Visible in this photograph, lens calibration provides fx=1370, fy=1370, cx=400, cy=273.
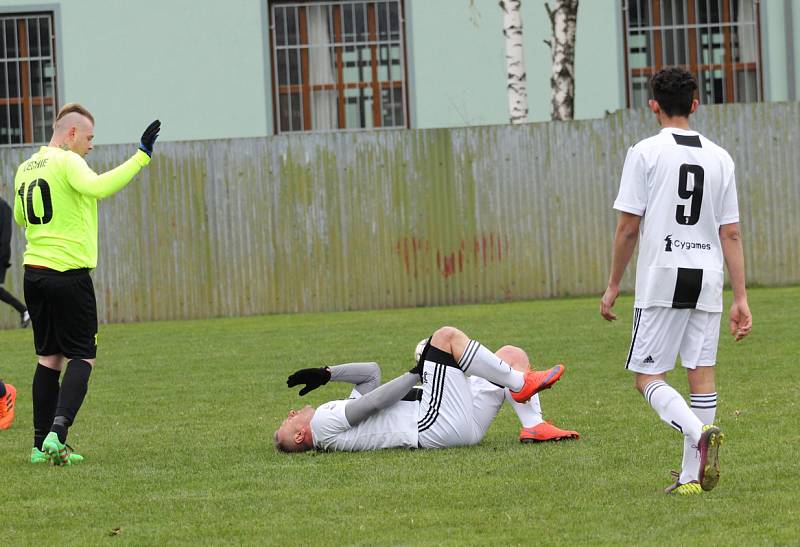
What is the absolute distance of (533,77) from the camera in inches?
977

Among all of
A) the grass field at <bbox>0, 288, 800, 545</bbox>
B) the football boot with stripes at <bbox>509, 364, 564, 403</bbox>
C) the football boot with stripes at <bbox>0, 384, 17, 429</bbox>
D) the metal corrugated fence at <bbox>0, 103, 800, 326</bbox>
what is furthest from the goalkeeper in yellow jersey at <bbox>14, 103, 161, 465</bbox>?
the metal corrugated fence at <bbox>0, 103, 800, 326</bbox>

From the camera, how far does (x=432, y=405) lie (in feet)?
26.1

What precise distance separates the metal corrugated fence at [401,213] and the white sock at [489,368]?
1262 centimetres

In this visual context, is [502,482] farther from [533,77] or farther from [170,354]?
[533,77]

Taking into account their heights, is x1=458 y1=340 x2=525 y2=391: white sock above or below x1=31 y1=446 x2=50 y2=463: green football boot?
above

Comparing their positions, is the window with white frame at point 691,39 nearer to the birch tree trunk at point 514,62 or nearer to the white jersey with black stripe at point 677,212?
the birch tree trunk at point 514,62

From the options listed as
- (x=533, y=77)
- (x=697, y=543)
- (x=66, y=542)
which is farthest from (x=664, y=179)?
(x=533, y=77)

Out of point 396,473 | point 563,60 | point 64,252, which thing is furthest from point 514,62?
point 396,473

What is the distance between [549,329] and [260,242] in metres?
6.38

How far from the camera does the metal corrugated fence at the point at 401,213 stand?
66.3 feet

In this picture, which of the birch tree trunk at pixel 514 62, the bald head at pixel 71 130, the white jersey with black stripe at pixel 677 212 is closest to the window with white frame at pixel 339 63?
the birch tree trunk at pixel 514 62

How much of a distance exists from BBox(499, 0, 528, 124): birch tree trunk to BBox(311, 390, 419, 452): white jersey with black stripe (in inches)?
582

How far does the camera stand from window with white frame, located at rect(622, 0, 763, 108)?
24.5m

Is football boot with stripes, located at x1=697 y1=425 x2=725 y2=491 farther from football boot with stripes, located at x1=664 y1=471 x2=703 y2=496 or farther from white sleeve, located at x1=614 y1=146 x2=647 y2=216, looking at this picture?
white sleeve, located at x1=614 y1=146 x2=647 y2=216
